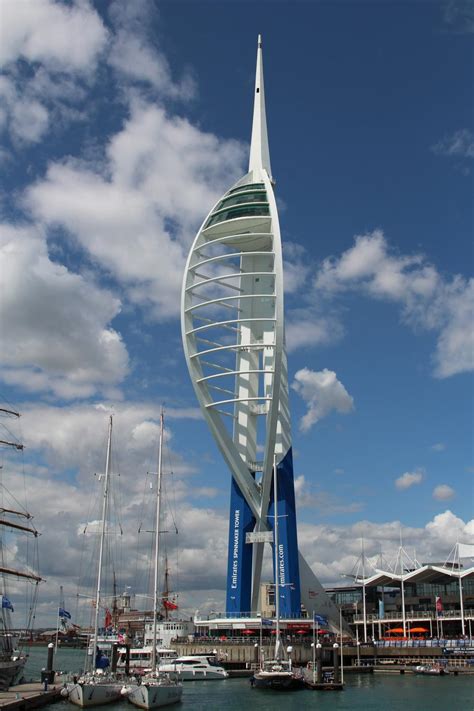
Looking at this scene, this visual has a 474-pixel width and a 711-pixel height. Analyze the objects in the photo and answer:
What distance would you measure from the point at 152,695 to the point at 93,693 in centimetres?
305

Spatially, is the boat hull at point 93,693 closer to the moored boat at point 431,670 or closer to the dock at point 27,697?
the dock at point 27,697

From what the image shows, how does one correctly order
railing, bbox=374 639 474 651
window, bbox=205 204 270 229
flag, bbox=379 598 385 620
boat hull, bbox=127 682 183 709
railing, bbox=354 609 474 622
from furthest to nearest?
flag, bbox=379 598 385 620 → railing, bbox=354 609 474 622 → window, bbox=205 204 270 229 → railing, bbox=374 639 474 651 → boat hull, bbox=127 682 183 709

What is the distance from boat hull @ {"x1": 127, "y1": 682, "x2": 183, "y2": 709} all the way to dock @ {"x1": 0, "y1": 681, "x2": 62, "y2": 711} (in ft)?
13.0

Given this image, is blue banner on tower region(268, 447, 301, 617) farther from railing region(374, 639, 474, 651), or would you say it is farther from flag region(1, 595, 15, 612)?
flag region(1, 595, 15, 612)

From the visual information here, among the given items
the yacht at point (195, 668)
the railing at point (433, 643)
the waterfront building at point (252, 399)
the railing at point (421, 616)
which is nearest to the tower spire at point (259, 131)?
the waterfront building at point (252, 399)

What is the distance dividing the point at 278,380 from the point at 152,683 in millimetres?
28620

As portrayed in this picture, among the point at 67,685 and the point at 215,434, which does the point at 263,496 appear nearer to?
the point at 215,434

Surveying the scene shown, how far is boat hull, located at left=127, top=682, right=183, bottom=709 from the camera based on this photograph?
120 feet

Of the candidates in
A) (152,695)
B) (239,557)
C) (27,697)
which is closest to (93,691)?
(152,695)

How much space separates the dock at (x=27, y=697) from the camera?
3325 centimetres

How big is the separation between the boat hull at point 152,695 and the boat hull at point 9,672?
281 inches

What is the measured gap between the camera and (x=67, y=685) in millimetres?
38750

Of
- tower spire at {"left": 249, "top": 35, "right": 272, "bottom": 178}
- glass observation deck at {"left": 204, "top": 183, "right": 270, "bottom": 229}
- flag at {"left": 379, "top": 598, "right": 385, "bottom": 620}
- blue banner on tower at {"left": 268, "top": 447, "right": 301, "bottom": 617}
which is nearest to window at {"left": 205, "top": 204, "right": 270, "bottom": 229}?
glass observation deck at {"left": 204, "top": 183, "right": 270, "bottom": 229}

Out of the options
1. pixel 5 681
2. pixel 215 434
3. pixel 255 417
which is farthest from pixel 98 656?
pixel 255 417
